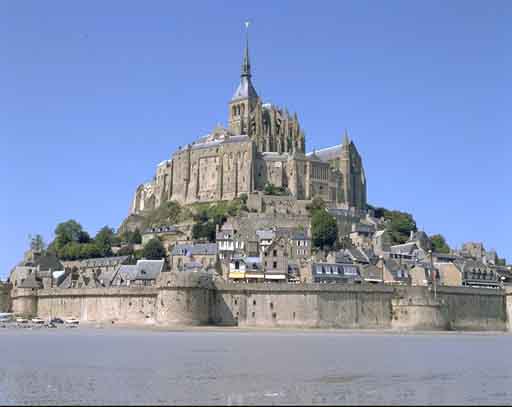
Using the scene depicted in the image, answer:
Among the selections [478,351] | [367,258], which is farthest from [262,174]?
[478,351]

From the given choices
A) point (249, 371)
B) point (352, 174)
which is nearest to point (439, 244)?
point (352, 174)

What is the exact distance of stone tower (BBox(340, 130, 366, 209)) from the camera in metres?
119

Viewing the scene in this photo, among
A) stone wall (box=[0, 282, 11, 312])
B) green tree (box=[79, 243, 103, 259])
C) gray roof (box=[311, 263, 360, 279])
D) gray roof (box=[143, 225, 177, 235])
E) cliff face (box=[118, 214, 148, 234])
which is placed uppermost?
cliff face (box=[118, 214, 148, 234])

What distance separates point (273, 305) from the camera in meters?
69.9

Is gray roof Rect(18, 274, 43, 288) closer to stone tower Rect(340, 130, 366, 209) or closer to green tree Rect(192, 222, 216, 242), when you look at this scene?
green tree Rect(192, 222, 216, 242)

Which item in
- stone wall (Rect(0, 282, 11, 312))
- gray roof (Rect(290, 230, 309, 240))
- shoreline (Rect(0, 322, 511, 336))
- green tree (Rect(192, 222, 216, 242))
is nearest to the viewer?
shoreline (Rect(0, 322, 511, 336))

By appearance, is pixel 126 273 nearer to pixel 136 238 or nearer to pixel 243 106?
pixel 136 238

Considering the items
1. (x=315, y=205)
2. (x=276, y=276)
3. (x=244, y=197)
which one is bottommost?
(x=276, y=276)

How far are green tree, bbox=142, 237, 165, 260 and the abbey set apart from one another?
19766 millimetres

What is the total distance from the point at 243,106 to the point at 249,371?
9959cm

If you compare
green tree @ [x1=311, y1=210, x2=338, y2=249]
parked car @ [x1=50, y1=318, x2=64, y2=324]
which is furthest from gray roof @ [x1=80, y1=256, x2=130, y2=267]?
green tree @ [x1=311, y1=210, x2=338, y2=249]

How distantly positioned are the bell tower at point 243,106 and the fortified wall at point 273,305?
59.2 metres

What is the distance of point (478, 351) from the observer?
159ft

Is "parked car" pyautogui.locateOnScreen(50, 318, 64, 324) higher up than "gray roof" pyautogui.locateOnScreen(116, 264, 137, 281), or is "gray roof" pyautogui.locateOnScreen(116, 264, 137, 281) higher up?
"gray roof" pyautogui.locateOnScreen(116, 264, 137, 281)
